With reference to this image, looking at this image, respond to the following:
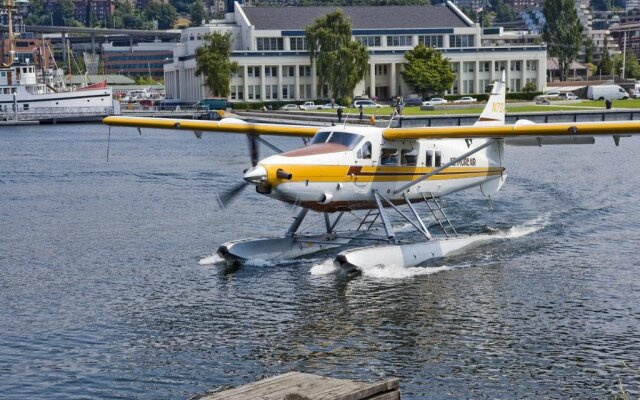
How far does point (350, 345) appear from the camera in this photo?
1728 cm

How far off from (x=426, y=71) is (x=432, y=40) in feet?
36.3

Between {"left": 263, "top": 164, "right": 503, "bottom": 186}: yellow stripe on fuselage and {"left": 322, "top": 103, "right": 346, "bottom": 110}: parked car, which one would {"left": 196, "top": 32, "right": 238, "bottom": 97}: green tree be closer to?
{"left": 322, "top": 103, "right": 346, "bottom": 110}: parked car

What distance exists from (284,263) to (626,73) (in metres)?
137

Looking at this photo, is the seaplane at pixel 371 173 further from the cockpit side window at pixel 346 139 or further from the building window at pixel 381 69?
the building window at pixel 381 69

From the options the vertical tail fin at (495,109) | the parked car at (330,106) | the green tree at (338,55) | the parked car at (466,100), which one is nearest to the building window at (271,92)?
the green tree at (338,55)

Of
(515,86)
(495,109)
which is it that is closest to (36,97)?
(515,86)

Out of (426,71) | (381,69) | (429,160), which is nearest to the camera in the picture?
(429,160)

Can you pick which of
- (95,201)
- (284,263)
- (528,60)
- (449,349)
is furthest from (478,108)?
(449,349)

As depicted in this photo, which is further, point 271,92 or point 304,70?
point 304,70

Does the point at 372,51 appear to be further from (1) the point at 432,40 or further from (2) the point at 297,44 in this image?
(1) the point at 432,40

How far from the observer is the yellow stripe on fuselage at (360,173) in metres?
21.2

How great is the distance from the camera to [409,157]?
2447cm

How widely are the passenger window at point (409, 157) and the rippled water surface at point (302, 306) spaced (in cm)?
244

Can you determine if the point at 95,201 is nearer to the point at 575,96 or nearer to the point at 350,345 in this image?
the point at 350,345
